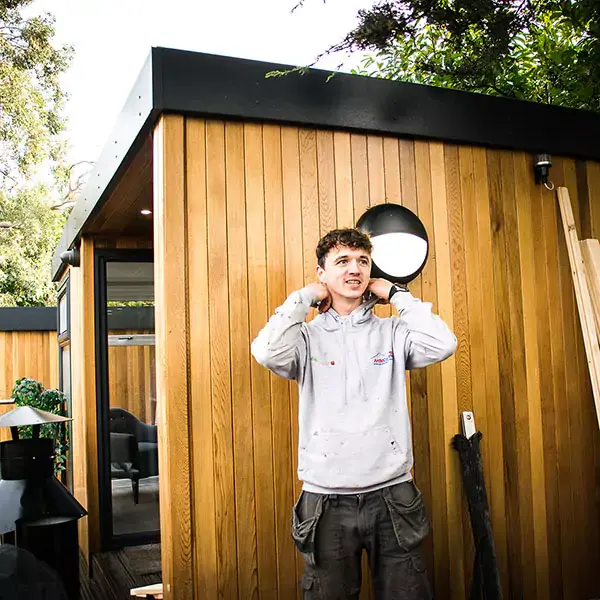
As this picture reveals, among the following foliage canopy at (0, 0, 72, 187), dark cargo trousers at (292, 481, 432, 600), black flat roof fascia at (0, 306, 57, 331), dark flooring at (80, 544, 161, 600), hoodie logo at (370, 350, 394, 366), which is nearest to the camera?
dark cargo trousers at (292, 481, 432, 600)

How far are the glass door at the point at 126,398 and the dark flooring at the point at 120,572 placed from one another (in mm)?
244

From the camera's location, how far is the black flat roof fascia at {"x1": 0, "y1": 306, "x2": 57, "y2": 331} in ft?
29.0

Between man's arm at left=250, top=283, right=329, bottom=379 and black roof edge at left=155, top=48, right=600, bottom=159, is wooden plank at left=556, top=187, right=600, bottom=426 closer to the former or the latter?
black roof edge at left=155, top=48, right=600, bottom=159

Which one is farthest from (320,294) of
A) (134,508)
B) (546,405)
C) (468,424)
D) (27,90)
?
(27,90)

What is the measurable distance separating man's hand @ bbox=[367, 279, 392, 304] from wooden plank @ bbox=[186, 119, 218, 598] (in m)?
0.66

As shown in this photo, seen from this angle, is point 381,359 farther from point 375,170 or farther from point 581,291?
point 581,291

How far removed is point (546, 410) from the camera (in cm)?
344

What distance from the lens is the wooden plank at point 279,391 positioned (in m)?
2.89

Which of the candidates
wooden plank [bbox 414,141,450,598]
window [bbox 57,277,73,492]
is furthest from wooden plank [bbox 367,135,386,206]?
window [bbox 57,277,73,492]

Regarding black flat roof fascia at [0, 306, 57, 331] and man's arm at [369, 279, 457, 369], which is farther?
black flat roof fascia at [0, 306, 57, 331]

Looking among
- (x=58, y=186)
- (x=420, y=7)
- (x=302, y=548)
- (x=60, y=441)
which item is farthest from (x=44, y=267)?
(x=302, y=548)

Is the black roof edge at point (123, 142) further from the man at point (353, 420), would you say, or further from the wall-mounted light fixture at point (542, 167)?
the wall-mounted light fixture at point (542, 167)

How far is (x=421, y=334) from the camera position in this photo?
2.51 metres

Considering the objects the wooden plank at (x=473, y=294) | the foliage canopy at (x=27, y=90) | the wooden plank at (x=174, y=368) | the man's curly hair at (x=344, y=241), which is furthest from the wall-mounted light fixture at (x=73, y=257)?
the foliage canopy at (x=27, y=90)
